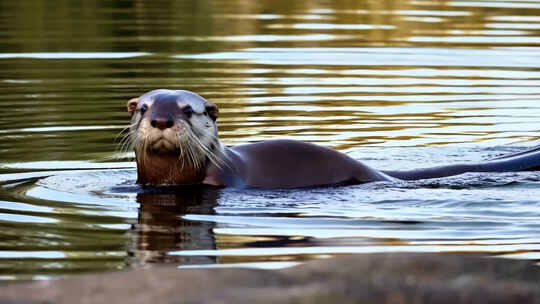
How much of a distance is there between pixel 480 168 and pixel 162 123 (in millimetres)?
2464

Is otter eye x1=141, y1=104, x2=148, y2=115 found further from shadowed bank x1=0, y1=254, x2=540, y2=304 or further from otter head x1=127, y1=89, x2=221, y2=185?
shadowed bank x1=0, y1=254, x2=540, y2=304

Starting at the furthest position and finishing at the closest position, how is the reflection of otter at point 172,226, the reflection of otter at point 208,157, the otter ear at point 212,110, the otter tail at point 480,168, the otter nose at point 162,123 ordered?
the otter tail at point 480,168
the otter ear at point 212,110
the reflection of otter at point 208,157
the otter nose at point 162,123
the reflection of otter at point 172,226

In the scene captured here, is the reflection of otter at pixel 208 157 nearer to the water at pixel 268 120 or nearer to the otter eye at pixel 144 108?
the otter eye at pixel 144 108

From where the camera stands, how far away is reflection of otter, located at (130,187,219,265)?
6.66 m

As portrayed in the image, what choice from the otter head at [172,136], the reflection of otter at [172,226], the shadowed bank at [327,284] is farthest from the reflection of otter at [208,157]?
the shadowed bank at [327,284]

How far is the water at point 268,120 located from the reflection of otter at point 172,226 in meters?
0.02

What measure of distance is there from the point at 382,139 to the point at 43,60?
779 centimetres

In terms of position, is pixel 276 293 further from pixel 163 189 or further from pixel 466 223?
pixel 163 189

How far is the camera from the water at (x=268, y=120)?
23.3 ft

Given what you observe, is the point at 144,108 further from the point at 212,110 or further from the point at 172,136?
the point at 212,110

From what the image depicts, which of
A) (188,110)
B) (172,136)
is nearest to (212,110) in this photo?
(188,110)

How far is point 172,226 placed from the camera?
7.59 meters

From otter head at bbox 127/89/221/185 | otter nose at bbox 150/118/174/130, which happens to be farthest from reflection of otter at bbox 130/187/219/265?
otter nose at bbox 150/118/174/130

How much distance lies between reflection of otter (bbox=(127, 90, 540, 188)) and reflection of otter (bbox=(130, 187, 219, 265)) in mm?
163
